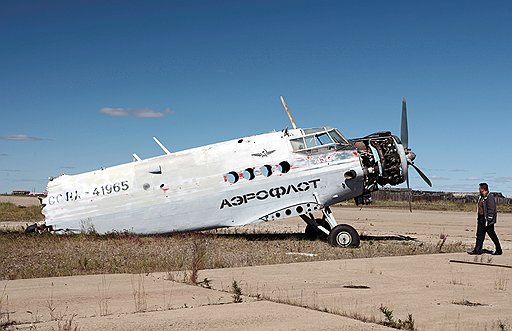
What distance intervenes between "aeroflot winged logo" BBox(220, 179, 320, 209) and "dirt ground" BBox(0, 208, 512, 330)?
261 inches

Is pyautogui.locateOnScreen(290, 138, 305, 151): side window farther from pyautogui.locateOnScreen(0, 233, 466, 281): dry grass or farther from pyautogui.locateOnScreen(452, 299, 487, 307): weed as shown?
pyautogui.locateOnScreen(452, 299, 487, 307): weed

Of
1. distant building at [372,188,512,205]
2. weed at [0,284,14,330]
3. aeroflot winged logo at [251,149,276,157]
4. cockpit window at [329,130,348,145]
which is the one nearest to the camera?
weed at [0,284,14,330]

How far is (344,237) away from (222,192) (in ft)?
15.1

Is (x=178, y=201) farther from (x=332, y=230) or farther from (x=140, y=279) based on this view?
(x=140, y=279)

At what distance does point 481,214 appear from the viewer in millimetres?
19266

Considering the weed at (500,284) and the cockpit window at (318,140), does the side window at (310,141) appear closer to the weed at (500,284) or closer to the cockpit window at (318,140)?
the cockpit window at (318,140)

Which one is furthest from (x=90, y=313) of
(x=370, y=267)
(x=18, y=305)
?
(x=370, y=267)

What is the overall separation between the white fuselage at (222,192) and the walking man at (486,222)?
438 centimetres

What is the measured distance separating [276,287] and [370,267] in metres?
4.11

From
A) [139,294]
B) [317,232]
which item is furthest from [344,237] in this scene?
[139,294]

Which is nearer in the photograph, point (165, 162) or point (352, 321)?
point (352, 321)

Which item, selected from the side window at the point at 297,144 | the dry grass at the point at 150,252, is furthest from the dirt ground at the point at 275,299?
the side window at the point at 297,144

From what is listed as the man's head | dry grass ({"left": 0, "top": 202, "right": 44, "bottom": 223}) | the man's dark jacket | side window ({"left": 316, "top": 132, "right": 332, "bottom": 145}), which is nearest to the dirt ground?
the man's dark jacket

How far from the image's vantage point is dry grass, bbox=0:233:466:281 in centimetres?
1480
